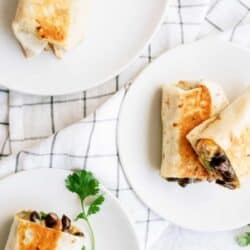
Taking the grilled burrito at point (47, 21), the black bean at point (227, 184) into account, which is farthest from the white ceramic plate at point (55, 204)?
the grilled burrito at point (47, 21)

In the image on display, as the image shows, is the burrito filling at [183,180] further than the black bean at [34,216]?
Yes

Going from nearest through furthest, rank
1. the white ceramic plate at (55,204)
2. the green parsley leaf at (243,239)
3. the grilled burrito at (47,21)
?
the grilled burrito at (47,21) < the white ceramic plate at (55,204) < the green parsley leaf at (243,239)

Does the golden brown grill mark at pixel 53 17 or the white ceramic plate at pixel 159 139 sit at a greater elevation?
the golden brown grill mark at pixel 53 17

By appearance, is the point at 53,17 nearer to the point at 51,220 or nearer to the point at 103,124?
the point at 103,124

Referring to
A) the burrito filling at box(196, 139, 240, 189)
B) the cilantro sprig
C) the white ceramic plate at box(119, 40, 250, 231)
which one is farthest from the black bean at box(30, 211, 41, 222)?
the burrito filling at box(196, 139, 240, 189)

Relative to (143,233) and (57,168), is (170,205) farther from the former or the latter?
(57,168)

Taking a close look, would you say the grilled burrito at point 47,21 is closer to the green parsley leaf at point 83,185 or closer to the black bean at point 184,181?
the green parsley leaf at point 83,185

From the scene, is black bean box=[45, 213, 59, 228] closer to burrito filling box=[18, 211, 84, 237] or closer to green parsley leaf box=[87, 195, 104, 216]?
burrito filling box=[18, 211, 84, 237]
